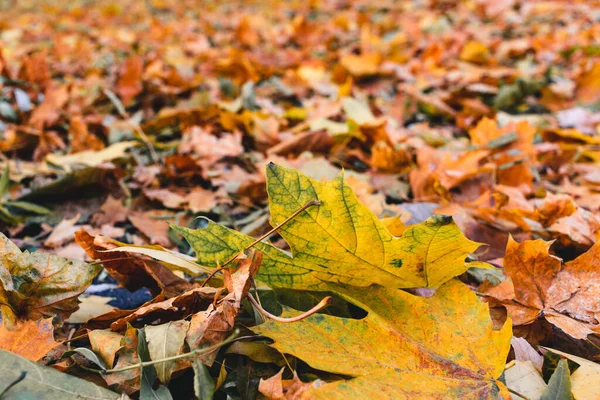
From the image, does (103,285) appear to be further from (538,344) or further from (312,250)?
(538,344)

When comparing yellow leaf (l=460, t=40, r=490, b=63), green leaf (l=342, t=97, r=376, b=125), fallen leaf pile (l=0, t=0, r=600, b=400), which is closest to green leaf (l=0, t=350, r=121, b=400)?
fallen leaf pile (l=0, t=0, r=600, b=400)

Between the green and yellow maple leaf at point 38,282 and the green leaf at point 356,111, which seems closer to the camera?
the green and yellow maple leaf at point 38,282

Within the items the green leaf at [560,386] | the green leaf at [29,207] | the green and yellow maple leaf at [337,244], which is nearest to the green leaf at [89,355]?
the green and yellow maple leaf at [337,244]

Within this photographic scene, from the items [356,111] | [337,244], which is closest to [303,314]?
[337,244]

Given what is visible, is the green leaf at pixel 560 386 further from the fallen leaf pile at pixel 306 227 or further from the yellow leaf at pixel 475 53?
the yellow leaf at pixel 475 53

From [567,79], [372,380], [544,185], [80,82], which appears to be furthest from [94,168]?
[567,79]

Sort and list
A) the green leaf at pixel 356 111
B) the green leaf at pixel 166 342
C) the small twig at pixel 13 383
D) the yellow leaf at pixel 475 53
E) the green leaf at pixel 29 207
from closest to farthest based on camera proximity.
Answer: the small twig at pixel 13 383
the green leaf at pixel 166 342
the green leaf at pixel 29 207
the green leaf at pixel 356 111
the yellow leaf at pixel 475 53

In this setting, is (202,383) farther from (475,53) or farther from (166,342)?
(475,53)
